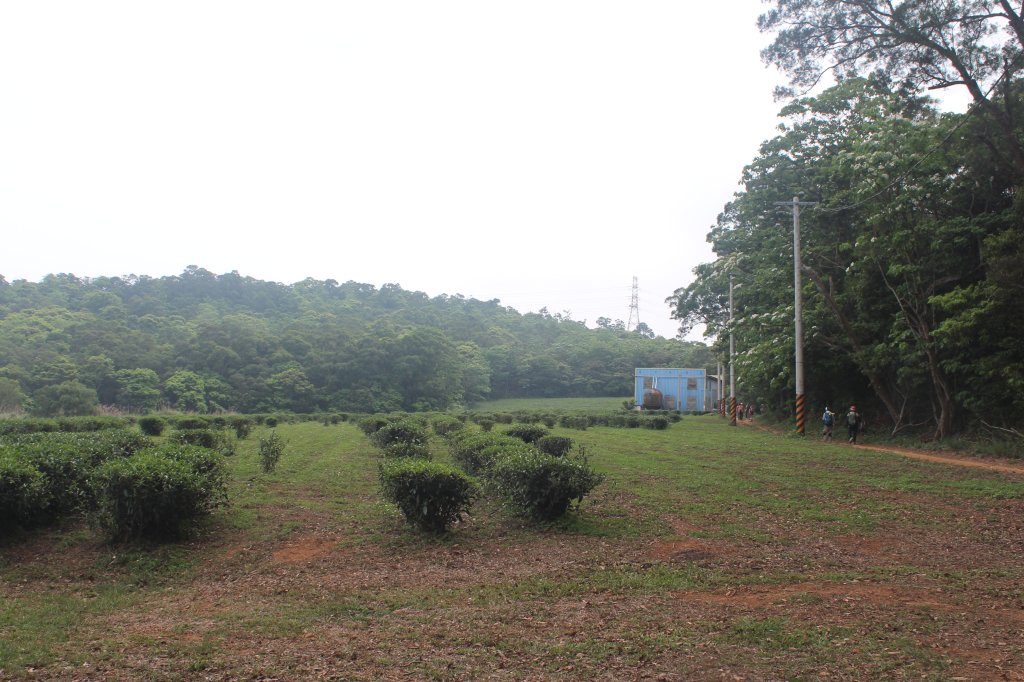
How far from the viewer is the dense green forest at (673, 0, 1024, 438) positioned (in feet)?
45.1

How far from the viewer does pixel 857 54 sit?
1390 cm

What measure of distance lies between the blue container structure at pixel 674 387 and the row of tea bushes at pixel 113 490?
→ 1789 inches

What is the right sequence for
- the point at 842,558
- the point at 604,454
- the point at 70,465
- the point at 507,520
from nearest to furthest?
the point at 842,558
the point at 70,465
the point at 507,520
the point at 604,454

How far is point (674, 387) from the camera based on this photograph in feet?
172

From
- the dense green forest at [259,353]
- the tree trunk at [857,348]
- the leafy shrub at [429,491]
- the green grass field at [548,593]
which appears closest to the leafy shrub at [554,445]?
the green grass field at [548,593]

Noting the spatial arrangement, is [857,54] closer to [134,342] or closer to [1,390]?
[1,390]

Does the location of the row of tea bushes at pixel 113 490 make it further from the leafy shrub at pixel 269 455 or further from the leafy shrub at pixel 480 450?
the leafy shrub at pixel 269 455

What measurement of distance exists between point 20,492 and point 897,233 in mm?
20355

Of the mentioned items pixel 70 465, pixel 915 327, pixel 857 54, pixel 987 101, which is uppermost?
pixel 857 54

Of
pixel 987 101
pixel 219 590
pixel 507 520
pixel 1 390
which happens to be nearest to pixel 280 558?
pixel 219 590

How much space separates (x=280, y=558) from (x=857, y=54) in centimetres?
1436

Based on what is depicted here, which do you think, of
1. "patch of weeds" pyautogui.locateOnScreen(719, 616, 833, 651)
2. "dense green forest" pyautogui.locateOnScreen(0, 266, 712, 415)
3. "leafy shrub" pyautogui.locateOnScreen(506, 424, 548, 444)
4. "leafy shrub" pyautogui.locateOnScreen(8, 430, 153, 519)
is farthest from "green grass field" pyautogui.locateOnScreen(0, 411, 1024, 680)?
"dense green forest" pyautogui.locateOnScreen(0, 266, 712, 415)

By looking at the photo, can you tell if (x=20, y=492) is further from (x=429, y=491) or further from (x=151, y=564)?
(x=429, y=491)

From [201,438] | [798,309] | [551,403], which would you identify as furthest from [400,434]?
[551,403]
